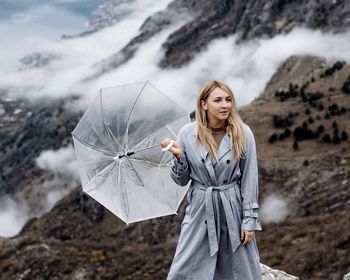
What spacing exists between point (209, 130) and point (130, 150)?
1.89m

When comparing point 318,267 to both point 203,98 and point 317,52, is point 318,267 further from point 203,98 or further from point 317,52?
point 317,52

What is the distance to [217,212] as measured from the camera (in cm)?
571

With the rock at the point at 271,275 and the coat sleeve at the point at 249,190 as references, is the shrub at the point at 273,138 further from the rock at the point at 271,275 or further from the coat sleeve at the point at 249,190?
the coat sleeve at the point at 249,190

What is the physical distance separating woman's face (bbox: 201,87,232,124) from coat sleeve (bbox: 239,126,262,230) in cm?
35

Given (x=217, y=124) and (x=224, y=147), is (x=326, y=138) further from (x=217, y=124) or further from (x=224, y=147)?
(x=224, y=147)

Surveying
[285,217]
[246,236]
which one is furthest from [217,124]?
[285,217]

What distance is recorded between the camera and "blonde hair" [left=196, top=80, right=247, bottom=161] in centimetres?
555

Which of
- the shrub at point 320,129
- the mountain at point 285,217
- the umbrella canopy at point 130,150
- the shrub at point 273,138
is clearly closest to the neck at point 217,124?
the umbrella canopy at point 130,150

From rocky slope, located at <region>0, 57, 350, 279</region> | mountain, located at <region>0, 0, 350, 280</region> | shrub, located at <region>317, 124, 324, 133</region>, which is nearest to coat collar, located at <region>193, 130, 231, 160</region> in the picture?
rocky slope, located at <region>0, 57, 350, 279</region>

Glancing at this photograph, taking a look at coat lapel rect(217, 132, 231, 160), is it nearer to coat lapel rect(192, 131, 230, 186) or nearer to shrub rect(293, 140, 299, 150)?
coat lapel rect(192, 131, 230, 186)

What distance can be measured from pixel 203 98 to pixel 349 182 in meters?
46.9

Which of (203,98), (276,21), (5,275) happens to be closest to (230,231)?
(203,98)

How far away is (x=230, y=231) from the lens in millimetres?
5668

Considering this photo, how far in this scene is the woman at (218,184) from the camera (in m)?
5.60
